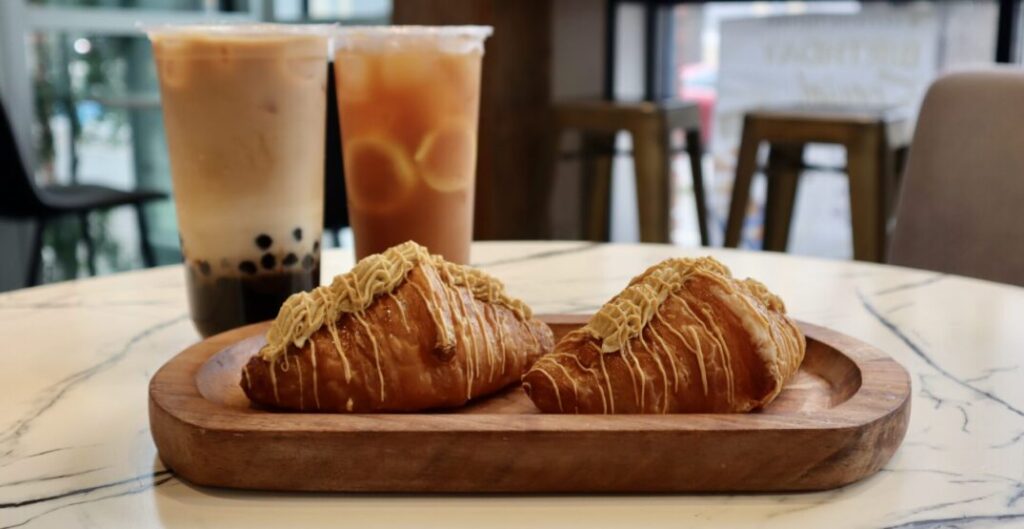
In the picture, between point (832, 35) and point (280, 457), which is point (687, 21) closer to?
point (832, 35)

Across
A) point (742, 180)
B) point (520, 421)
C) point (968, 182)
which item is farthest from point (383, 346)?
point (742, 180)

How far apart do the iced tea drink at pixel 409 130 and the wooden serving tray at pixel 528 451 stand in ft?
1.42

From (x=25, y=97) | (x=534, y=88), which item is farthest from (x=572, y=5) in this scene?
(x=25, y=97)

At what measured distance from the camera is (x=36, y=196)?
2.92 m

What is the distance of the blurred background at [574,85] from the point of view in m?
3.24

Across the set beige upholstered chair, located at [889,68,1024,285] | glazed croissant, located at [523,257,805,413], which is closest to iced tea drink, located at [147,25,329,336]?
glazed croissant, located at [523,257,805,413]

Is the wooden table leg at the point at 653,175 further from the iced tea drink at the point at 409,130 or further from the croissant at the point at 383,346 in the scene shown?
the croissant at the point at 383,346

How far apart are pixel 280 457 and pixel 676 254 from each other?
811mm

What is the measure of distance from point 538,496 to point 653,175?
2.43 m

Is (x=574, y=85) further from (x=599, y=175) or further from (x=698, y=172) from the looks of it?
(x=698, y=172)

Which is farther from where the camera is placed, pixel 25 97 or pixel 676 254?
pixel 25 97

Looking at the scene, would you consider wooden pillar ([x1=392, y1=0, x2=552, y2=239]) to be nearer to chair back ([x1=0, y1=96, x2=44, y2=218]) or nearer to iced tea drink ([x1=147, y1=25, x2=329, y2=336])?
chair back ([x1=0, y1=96, x2=44, y2=218])

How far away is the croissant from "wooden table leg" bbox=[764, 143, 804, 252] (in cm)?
237

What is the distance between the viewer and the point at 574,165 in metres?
3.72
